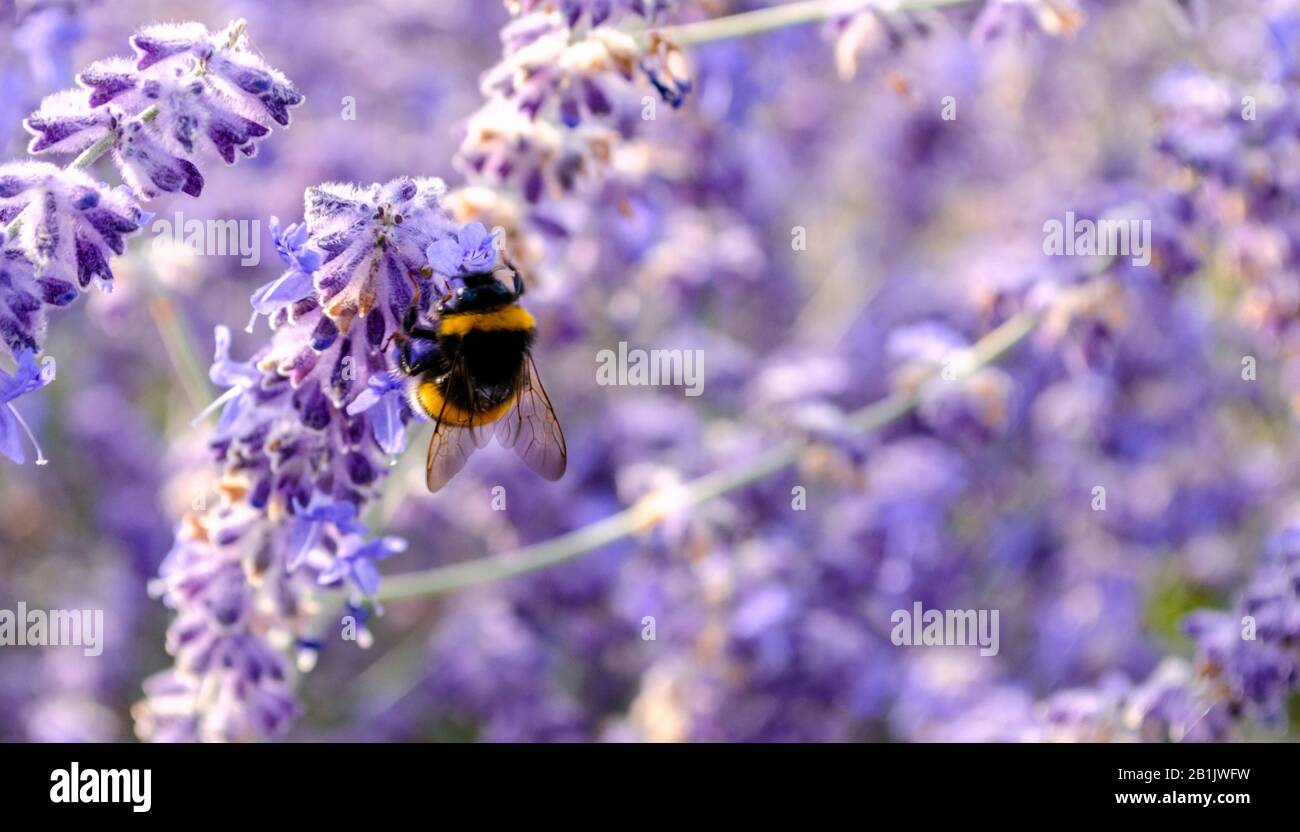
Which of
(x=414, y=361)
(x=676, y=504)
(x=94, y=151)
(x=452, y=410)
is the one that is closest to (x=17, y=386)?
(x=94, y=151)

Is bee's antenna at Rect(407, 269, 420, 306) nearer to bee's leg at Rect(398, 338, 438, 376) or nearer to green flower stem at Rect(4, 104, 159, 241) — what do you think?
bee's leg at Rect(398, 338, 438, 376)

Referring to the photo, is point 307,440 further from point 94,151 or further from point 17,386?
point 94,151

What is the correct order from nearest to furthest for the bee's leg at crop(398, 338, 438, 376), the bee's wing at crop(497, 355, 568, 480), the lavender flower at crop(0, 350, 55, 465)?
the lavender flower at crop(0, 350, 55, 465), the bee's leg at crop(398, 338, 438, 376), the bee's wing at crop(497, 355, 568, 480)

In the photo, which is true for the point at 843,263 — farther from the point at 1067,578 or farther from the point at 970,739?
the point at 970,739

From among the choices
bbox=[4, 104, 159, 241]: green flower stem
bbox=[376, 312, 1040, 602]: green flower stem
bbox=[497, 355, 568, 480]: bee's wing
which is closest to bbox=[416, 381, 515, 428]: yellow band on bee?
bbox=[497, 355, 568, 480]: bee's wing

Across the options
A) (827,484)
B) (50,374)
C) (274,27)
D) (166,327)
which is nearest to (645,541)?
(827,484)
